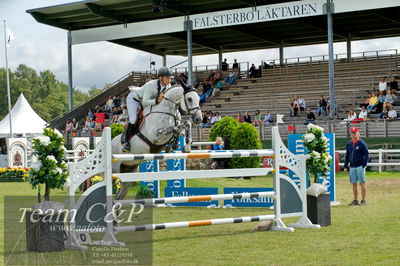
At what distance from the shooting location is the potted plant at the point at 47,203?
7.54 meters

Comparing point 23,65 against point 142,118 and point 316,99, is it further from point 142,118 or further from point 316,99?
point 142,118

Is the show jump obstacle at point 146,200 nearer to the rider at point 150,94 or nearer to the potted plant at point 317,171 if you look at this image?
the potted plant at point 317,171

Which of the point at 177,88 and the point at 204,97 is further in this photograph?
the point at 204,97

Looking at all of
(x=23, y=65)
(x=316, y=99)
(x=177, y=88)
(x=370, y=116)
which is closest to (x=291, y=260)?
(x=177, y=88)

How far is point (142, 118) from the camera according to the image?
11.1 meters

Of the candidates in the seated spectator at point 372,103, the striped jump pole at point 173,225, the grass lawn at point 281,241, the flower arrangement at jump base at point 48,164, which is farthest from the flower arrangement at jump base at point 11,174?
the flower arrangement at jump base at point 48,164

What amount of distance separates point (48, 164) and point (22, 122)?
3407 centimetres

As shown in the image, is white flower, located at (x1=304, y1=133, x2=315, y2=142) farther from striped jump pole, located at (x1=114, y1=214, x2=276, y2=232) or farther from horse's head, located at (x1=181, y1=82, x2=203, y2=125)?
horse's head, located at (x1=181, y1=82, x2=203, y2=125)

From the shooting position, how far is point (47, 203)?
7.69m

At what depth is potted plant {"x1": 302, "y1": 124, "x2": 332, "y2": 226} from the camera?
1002 cm

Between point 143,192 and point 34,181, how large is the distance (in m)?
6.49

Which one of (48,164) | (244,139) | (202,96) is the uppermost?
(202,96)

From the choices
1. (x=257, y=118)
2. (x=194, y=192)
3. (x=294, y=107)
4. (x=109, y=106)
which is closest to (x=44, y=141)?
(x=194, y=192)

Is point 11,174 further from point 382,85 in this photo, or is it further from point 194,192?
point 382,85
